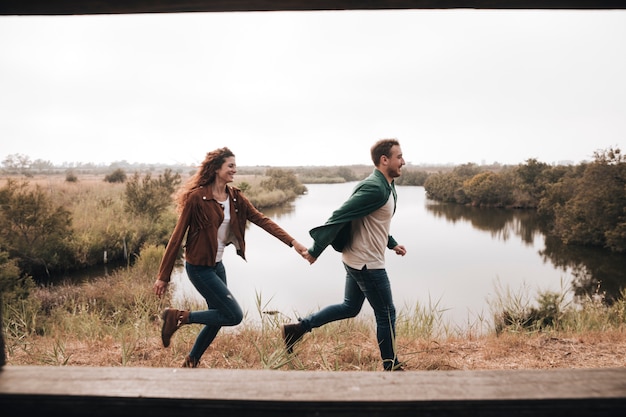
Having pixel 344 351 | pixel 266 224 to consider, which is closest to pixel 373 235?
pixel 266 224

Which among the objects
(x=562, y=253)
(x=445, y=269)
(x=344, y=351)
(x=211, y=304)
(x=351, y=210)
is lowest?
(x=445, y=269)

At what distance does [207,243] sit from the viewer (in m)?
2.76

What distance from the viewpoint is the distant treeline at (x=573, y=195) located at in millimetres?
17484

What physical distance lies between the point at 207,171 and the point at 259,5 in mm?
2008

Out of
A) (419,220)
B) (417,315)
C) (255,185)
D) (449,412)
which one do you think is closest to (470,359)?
(417,315)

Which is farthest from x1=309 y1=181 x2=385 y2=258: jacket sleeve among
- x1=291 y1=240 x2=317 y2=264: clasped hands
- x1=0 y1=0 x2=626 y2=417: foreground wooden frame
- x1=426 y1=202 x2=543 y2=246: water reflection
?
x1=426 y1=202 x2=543 y2=246: water reflection

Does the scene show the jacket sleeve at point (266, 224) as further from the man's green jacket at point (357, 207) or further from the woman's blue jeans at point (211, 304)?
the woman's blue jeans at point (211, 304)

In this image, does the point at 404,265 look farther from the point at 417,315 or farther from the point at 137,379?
the point at 137,379

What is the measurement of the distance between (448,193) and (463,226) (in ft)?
47.3

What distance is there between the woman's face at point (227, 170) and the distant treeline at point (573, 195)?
1940 centimetres

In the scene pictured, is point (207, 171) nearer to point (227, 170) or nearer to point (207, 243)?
point (227, 170)

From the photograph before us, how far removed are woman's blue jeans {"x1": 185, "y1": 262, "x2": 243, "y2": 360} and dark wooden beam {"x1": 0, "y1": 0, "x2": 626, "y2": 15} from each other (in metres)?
1.98

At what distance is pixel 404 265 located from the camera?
16.8 m

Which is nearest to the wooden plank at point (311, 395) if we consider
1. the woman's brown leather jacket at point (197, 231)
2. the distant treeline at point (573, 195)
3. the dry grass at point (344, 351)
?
the woman's brown leather jacket at point (197, 231)
